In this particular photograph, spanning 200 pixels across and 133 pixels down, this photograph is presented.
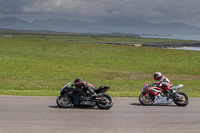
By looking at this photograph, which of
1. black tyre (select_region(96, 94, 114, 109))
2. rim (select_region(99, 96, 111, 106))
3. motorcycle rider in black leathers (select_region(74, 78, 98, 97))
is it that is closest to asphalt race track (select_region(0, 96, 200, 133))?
black tyre (select_region(96, 94, 114, 109))

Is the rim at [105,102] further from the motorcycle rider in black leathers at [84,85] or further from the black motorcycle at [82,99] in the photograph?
the motorcycle rider in black leathers at [84,85]

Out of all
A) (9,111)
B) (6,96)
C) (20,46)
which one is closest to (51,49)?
(20,46)

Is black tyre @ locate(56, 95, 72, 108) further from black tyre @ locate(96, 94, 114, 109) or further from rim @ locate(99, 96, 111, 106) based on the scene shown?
rim @ locate(99, 96, 111, 106)

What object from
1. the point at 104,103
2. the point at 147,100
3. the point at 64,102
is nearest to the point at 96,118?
the point at 104,103

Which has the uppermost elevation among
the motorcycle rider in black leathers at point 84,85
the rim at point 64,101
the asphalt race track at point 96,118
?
the motorcycle rider in black leathers at point 84,85

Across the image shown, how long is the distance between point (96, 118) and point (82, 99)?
6.21 feet

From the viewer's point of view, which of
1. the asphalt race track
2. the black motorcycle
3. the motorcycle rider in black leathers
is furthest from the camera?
the black motorcycle

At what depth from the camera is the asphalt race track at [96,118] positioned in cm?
971

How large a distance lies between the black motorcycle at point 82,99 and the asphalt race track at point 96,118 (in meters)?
0.26

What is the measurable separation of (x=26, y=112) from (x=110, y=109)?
3.54 m

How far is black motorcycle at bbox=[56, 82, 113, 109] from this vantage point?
42.4ft

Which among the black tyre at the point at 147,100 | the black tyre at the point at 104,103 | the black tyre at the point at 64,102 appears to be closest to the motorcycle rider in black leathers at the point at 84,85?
the black tyre at the point at 104,103

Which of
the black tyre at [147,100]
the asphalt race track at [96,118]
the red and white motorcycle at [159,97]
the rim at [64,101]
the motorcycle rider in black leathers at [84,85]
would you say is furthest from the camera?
the black tyre at [147,100]

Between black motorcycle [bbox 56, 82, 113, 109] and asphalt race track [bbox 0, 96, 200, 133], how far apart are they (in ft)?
0.86
